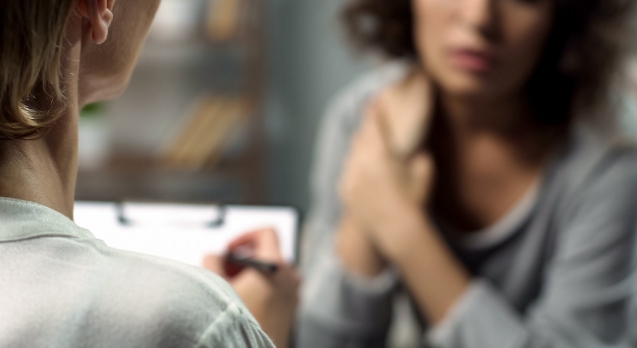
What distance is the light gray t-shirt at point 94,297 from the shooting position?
0.30 m

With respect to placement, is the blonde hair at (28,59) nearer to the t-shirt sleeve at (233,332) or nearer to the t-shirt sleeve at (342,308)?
the t-shirt sleeve at (233,332)

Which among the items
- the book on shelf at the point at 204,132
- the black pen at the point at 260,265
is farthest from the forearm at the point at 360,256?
the book on shelf at the point at 204,132

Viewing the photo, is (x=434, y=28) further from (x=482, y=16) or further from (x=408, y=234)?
(x=408, y=234)

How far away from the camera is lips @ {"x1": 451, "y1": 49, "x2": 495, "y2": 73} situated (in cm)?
89

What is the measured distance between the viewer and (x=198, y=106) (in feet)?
6.70

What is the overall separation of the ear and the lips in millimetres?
615

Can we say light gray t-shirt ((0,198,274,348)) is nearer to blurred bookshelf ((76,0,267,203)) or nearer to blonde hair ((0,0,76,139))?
blonde hair ((0,0,76,139))

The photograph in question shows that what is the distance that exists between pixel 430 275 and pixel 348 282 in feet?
0.44

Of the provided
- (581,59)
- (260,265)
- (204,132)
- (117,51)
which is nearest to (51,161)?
(117,51)

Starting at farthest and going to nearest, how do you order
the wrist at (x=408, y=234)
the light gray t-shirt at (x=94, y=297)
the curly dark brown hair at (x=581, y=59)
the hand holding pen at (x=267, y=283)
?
the curly dark brown hair at (x=581, y=59) < the wrist at (x=408, y=234) < the hand holding pen at (x=267, y=283) < the light gray t-shirt at (x=94, y=297)

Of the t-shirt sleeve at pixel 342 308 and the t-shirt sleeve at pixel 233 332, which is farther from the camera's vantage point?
the t-shirt sleeve at pixel 342 308

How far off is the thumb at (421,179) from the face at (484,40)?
119 millimetres

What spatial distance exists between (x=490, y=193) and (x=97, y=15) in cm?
79

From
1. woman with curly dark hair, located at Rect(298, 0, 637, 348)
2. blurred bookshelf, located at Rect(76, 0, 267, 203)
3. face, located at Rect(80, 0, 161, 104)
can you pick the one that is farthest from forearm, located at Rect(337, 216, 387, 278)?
blurred bookshelf, located at Rect(76, 0, 267, 203)
